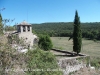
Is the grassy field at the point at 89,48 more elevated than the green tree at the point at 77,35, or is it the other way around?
the green tree at the point at 77,35

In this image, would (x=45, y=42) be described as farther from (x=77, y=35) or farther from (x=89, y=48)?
(x=89, y=48)

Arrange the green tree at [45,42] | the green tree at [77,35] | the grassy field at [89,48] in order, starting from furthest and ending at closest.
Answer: the grassy field at [89,48]
the green tree at [45,42]
the green tree at [77,35]

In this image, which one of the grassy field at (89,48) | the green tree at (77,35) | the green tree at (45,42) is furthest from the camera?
the grassy field at (89,48)

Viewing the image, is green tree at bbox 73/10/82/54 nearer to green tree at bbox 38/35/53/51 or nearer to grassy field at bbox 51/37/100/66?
grassy field at bbox 51/37/100/66

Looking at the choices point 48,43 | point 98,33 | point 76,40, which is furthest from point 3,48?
point 98,33

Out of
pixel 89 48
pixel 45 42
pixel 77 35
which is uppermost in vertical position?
pixel 77 35

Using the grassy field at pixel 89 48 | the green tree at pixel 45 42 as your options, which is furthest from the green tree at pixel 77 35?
the green tree at pixel 45 42

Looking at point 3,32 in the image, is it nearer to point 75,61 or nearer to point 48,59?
point 48,59

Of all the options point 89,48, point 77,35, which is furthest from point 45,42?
point 89,48

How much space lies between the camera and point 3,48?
17.6 ft

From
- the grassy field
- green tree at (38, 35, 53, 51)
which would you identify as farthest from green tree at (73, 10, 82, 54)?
green tree at (38, 35, 53, 51)

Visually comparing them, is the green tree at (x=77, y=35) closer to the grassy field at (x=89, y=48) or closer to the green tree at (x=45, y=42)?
the grassy field at (x=89, y=48)

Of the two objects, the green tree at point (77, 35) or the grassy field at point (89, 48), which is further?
the grassy field at point (89, 48)

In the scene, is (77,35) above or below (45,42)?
above
